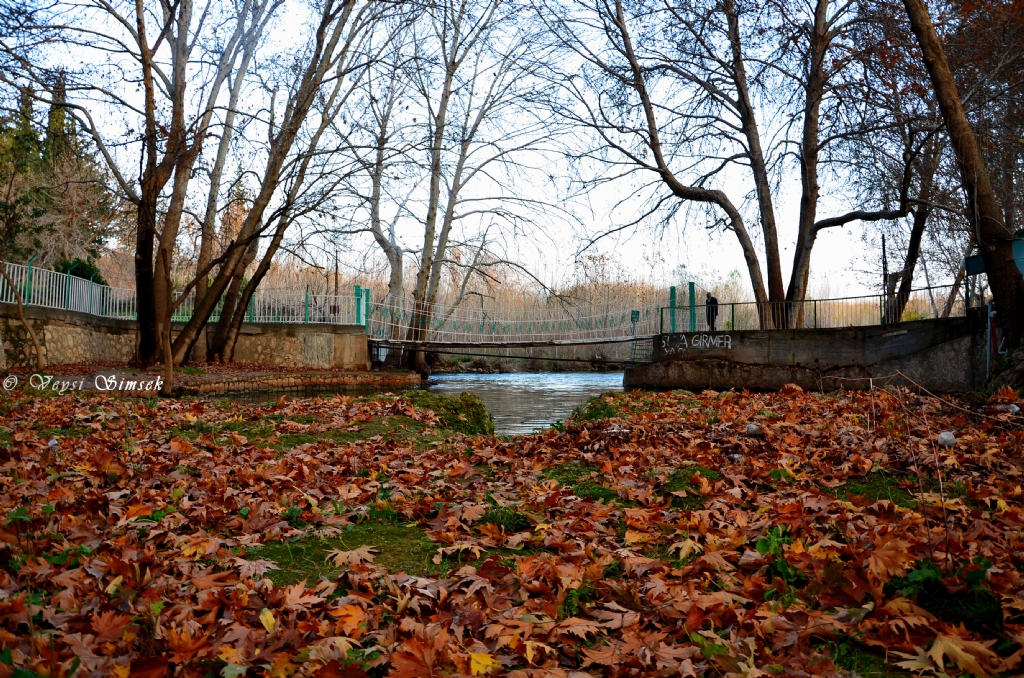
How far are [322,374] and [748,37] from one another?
12.0 meters

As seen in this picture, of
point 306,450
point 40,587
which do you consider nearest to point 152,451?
point 306,450

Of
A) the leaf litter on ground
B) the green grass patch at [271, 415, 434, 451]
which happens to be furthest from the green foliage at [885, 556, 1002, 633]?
the green grass patch at [271, 415, 434, 451]

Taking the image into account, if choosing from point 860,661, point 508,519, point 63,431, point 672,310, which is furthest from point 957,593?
point 672,310

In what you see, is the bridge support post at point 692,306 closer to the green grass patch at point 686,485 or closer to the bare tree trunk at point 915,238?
the bare tree trunk at point 915,238

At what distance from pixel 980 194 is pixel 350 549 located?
830cm

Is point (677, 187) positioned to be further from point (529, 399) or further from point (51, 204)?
point (51, 204)

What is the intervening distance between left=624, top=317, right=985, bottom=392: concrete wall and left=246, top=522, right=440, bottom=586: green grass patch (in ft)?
30.2

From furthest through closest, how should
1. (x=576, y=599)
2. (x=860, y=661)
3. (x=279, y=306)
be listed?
(x=279, y=306) < (x=576, y=599) < (x=860, y=661)

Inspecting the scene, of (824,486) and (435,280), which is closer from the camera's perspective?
(824,486)

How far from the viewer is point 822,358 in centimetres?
1506

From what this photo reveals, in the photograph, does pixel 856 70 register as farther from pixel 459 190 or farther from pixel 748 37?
pixel 459 190

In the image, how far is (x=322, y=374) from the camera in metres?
16.8

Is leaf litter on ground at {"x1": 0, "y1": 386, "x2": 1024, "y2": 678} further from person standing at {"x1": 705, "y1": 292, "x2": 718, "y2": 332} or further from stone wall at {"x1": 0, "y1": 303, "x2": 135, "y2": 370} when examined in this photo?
person standing at {"x1": 705, "y1": 292, "x2": 718, "y2": 332}

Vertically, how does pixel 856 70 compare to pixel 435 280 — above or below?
above
